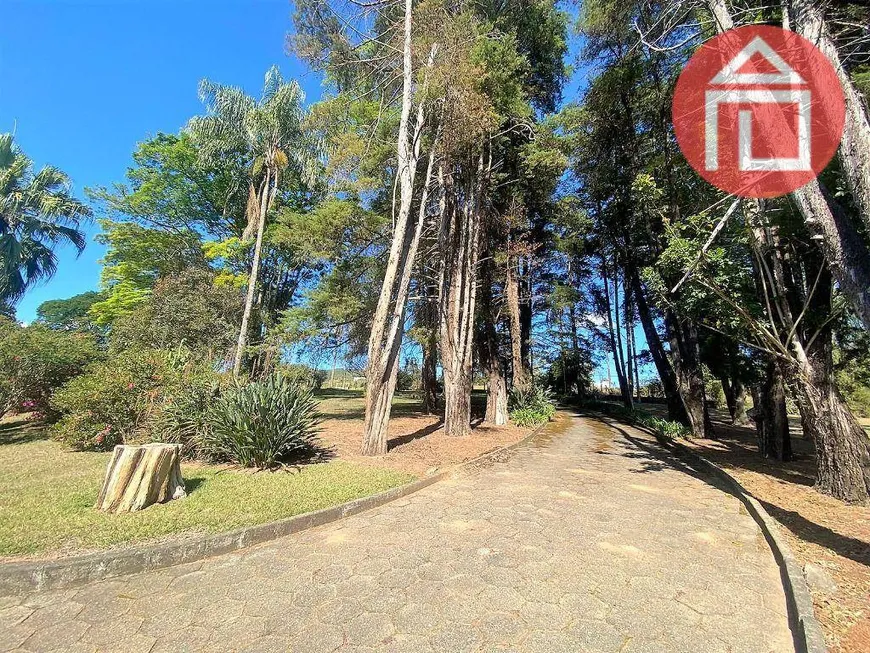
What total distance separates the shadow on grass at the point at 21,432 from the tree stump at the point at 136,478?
23.4 feet

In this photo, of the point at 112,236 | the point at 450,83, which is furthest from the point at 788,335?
the point at 112,236

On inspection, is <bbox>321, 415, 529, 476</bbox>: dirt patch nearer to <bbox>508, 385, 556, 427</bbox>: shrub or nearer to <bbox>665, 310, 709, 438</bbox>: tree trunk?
<bbox>508, 385, 556, 427</bbox>: shrub

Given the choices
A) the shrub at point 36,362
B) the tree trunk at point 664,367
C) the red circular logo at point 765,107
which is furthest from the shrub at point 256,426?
the tree trunk at point 664,367

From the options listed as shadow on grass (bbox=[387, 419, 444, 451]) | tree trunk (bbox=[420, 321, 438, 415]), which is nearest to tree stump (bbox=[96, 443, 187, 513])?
shadow on grass (bbox=[387, 419, 444, 451])

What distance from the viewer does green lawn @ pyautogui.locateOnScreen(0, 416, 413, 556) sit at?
130 inches

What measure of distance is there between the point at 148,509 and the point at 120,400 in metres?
4.39

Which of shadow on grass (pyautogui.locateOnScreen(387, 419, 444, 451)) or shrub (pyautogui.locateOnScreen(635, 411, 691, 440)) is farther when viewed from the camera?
shrub (pyautogui.locateOnScreen(635, 411, 691, 440))

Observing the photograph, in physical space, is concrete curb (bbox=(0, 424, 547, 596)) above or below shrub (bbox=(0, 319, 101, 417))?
below

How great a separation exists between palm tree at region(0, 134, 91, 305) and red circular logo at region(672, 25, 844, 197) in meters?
26.3

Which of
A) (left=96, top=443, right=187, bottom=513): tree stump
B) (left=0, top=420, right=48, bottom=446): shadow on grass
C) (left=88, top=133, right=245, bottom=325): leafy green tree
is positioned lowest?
(left=0, top=420, right=48, bottom=446): shadow on grass

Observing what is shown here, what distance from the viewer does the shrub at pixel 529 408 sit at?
12.7 m

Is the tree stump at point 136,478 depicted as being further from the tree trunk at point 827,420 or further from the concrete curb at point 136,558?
the tree trunk at point 827,420

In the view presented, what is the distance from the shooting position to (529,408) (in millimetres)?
14000

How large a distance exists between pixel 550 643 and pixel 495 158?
40.4ft
